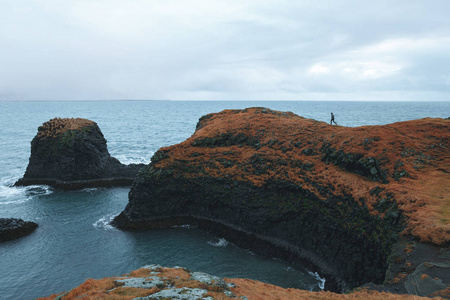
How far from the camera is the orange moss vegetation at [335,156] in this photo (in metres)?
25.0

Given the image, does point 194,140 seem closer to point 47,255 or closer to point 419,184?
point 47,255

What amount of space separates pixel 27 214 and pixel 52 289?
75.6 feet

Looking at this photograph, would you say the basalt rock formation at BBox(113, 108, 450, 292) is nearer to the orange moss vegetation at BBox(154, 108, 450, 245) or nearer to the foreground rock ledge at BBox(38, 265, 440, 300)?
the orange moss vegetation at BBox(154, 108, 450, 245)

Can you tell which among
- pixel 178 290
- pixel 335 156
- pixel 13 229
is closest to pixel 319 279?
pixel 335 156

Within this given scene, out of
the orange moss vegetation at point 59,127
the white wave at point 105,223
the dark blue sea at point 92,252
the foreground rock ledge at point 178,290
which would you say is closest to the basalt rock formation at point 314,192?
the white wave at point 105,223

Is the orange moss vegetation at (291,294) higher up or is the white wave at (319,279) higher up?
the orange moss vegetation at (291,294)

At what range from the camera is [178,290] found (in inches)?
599

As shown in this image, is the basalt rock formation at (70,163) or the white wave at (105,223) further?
the basalt rock formation at (70,163)

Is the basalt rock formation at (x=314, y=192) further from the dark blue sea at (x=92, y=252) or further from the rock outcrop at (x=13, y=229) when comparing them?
the rock outcrop at (x=13, y=229)

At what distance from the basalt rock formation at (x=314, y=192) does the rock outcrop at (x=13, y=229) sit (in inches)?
450

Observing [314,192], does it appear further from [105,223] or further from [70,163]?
[70,163]

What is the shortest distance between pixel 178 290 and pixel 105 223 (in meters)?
31.0

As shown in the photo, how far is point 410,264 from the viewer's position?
19219mm

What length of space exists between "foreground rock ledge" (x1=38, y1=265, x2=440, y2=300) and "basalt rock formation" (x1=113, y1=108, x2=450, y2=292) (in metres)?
6.72
